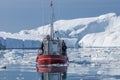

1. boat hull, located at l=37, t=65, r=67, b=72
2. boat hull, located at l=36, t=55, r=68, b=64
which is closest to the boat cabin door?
boat hull, located at l=36, t=55, r=68, b=64

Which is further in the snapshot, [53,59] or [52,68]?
[52,68]

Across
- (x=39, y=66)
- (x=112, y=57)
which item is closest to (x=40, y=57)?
(x=39, y=66)

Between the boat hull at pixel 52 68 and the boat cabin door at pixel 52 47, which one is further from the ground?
→ the boat cabin door at pixel 52 47

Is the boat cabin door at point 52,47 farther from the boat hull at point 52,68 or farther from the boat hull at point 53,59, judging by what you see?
the boat hull at point 52,68

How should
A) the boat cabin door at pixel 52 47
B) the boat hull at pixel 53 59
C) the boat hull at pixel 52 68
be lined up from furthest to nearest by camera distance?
1. the boat cabin door at pixel 52 47
2. the boat hull at pixel 52 68
3. the boat hull at pixel 53 59

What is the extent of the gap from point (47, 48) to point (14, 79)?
1400 inches

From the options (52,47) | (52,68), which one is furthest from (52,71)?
(52,47)

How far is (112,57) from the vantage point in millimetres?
197125

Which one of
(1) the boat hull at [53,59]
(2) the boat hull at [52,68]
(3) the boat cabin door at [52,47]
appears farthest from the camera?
(3) the boat cabin door at [52,47]

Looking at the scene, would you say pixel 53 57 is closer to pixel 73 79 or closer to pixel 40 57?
pixel 40 57

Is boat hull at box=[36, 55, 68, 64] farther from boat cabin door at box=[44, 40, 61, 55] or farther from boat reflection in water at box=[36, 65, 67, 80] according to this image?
boat cabin door at box=[44, 40, 61, 55]

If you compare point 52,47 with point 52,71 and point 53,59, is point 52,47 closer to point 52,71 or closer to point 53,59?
point 53,59

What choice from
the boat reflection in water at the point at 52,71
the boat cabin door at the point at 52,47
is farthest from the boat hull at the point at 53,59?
the boat cabin door at the point at 52,47

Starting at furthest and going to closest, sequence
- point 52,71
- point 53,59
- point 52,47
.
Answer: point 52,47
point 52,71
point 53,59
